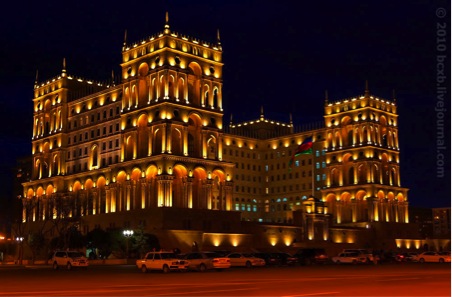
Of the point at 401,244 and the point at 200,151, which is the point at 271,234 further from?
the point at 401,244

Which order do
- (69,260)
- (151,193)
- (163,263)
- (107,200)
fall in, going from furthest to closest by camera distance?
1. (107,200)
2. (151,193)
3. (69,260)
4. (163,263)

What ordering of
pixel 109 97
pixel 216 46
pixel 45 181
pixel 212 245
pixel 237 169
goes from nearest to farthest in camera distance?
pixel 212 245
pixel 216 46
pixel 109 97
pixel 45 181
pixel 237 169

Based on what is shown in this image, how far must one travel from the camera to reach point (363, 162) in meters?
132

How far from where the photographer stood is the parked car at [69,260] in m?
61.2

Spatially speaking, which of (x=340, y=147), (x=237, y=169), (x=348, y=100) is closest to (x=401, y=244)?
(x=340, y=147)

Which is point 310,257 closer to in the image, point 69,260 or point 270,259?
point 270,259

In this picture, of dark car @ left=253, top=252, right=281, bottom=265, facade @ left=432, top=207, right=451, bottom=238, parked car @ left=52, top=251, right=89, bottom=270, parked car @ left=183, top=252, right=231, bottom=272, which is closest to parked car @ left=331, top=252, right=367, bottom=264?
dark car @ left=253, top=252, right=281, bottom=265

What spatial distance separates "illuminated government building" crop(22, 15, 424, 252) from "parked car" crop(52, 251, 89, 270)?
95.0 feet

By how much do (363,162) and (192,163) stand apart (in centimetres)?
4671

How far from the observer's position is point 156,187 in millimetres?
95688

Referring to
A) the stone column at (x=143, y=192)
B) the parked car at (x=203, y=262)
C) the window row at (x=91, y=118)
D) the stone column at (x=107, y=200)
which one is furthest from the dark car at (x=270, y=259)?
the window row at (x=91, y=118)

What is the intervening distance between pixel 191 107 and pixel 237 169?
179 ft

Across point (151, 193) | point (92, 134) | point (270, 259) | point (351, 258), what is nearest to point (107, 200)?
point (151, 193)

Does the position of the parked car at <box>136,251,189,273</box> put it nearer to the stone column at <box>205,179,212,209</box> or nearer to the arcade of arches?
the arcade of arches
